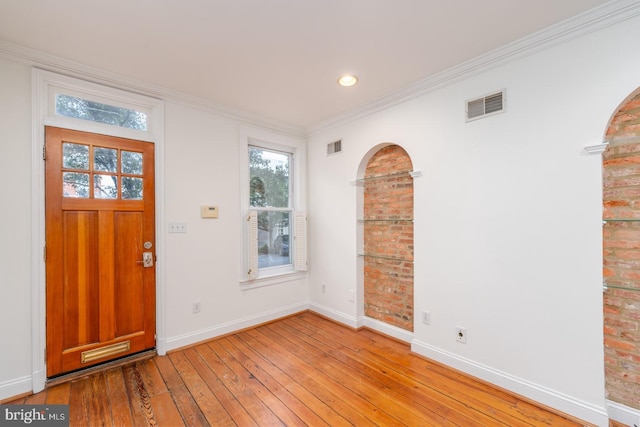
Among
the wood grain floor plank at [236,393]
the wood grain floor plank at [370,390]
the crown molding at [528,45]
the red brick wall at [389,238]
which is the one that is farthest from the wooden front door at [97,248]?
the crown molding at [528,45]

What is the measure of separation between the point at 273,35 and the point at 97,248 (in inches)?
94.8

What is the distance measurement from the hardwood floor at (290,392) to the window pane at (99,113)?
7.63 feet

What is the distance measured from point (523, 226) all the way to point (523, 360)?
104cm

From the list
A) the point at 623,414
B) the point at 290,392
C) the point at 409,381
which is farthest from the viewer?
the point at 409,381

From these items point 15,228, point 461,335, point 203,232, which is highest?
point 15,228

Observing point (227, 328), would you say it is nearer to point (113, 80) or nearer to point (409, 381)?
point (409, 381)

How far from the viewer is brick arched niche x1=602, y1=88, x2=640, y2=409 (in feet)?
5.94

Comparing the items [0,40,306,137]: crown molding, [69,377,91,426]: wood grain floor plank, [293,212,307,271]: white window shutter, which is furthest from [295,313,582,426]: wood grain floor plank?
[0,40,306,137]: crown molding

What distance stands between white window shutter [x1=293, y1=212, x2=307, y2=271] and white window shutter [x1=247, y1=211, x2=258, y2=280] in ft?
2.10

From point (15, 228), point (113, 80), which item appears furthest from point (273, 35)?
point (15, 228)

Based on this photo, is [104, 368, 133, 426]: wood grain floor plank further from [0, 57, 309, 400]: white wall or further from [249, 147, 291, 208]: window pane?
[249, 147, 291, 208]: window pane

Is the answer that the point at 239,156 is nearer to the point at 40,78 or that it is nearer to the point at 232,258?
the point at 232,258

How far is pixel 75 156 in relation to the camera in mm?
2438

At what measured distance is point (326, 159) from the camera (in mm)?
3820
